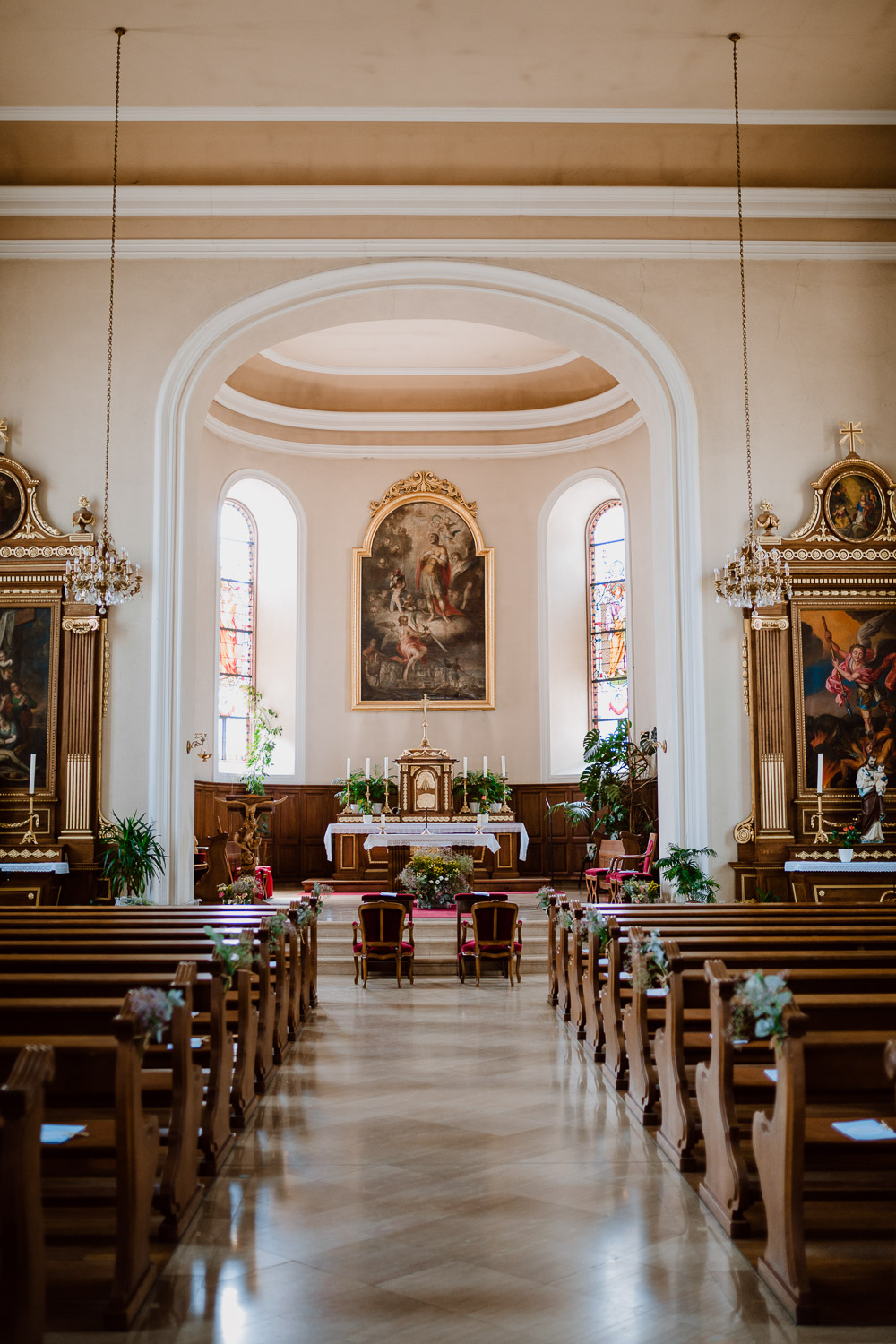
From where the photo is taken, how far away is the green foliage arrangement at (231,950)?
5152 millimetres

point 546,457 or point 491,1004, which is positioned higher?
point 546,457

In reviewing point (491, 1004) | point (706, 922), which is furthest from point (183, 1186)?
point (491, 1004)

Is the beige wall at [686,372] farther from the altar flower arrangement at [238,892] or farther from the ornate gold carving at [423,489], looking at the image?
the ornate gold carving at [423,489]

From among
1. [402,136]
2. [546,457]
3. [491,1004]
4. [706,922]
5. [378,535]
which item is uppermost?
[402,136]

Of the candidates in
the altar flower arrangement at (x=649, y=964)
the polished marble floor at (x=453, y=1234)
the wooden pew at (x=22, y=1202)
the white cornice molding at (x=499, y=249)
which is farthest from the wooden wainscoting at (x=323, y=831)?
the wooden pew at (x=22, y=1202)

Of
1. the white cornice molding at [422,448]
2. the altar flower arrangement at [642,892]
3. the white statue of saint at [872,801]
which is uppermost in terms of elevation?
the white cornice molding at [422,448]

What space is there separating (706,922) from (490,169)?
330 inches

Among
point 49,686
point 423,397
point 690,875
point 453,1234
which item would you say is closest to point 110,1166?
point 453,1234

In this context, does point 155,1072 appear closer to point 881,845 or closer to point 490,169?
point 881,845

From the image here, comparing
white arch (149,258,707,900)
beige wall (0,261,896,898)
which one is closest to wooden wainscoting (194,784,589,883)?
white arch (149,258,707,900)

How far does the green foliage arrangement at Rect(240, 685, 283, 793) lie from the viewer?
1778cm

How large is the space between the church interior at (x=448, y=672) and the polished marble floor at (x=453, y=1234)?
3cm

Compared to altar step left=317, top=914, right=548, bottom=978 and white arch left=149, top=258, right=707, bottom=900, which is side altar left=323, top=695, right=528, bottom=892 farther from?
white arch left=149, top=258, right=707, bottom=900

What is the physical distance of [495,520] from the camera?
19031 millimetres
